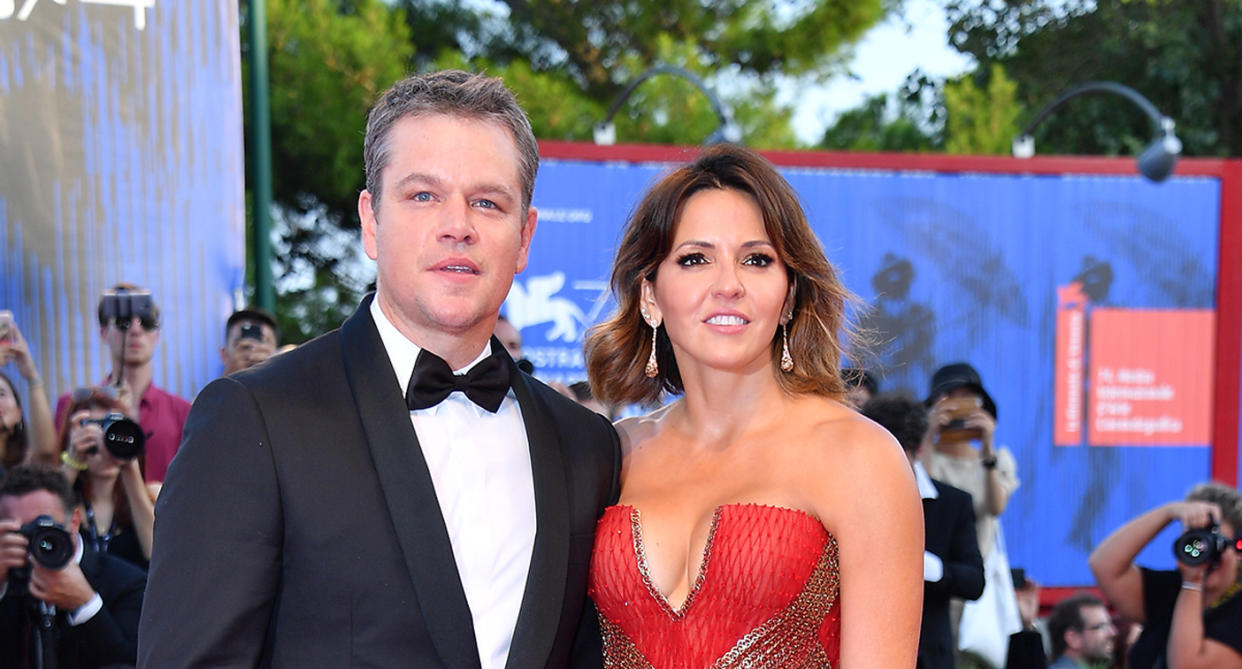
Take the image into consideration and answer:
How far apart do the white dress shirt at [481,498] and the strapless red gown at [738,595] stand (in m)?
0.46

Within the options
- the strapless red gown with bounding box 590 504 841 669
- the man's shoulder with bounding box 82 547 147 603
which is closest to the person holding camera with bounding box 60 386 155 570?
the man's shoulder with bounding box 82 547 147 603

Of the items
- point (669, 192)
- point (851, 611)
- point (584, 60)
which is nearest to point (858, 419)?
point (851, 611)

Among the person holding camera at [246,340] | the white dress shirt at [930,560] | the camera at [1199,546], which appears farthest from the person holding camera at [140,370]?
the camera at [1199,546]

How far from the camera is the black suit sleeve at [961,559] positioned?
4031mm

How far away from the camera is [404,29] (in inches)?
507

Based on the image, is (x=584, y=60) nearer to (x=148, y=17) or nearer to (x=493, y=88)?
(x=148, y=17)

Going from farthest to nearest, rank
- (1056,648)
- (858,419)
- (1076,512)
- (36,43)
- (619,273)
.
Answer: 1. (1076,512)
2. (1056,648)
3. (36,43)
4. (619,273)
5. (858,419)

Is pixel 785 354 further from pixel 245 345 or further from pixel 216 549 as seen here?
pixel 245 345

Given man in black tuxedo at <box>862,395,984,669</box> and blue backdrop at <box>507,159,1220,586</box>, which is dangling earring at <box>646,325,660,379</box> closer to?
man in black tuxedo at <box>862,395,984,669</box>

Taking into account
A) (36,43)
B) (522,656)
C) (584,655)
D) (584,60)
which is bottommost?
(584,655)

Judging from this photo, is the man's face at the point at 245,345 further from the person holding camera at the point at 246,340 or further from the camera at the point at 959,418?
the camera at the point at 959,418

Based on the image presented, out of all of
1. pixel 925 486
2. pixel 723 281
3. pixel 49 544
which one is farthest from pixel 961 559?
pixel 49 544

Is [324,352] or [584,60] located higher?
[584,60]

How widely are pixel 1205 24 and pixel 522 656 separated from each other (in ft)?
45.8
